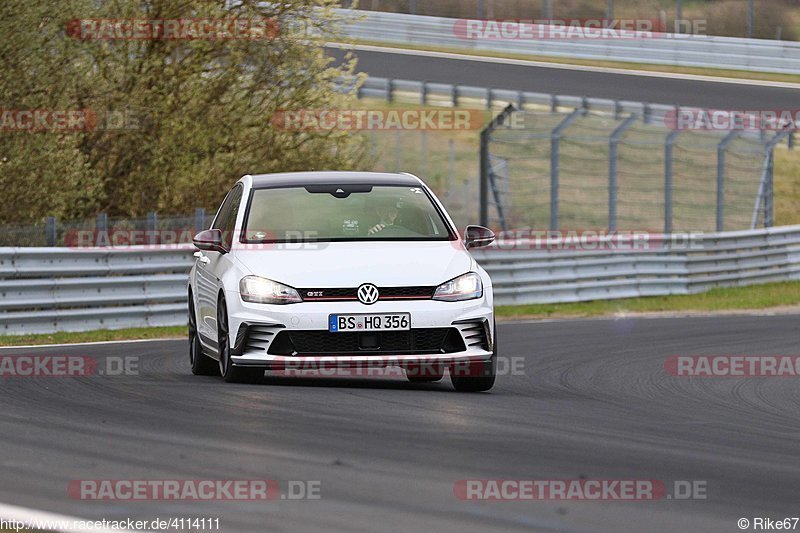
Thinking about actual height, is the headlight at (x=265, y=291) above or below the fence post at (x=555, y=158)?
above

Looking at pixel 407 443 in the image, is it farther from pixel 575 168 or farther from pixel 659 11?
pixel 659 11

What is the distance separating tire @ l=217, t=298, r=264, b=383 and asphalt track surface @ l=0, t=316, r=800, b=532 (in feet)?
0.67

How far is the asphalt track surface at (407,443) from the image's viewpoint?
615 cm

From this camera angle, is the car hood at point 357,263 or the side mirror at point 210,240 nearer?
the car hood at point 357,263

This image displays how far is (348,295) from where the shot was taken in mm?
10047

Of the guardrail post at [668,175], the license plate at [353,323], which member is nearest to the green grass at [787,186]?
the guardrail post at [668,175]

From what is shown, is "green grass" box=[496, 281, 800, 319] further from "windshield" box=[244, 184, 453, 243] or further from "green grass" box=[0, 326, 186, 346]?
"windshield" box=[244, 184, 453, 243]

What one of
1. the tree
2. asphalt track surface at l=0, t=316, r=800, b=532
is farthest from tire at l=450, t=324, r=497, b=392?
the tree

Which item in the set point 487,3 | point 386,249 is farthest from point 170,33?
point 487,3

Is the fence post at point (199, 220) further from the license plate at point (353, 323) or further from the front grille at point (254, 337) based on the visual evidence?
the license plate at point (353, 323)

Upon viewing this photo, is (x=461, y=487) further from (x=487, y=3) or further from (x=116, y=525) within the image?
(x=487, y=3)

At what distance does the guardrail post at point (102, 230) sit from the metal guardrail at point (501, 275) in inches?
26.7

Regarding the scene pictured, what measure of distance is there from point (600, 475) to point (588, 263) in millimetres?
15956

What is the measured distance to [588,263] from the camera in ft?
74.8
